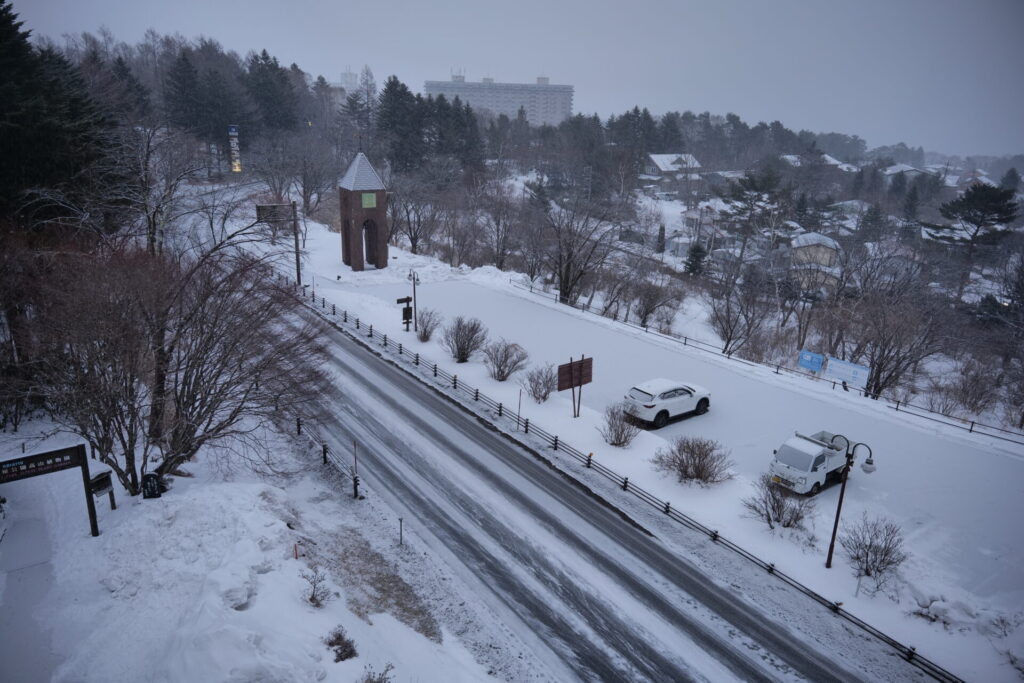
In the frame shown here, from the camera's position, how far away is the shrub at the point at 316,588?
10875 mm

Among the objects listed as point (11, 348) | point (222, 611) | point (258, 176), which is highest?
point (258, 176)

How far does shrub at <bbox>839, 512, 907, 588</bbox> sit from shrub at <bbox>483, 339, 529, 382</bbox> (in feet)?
43.5

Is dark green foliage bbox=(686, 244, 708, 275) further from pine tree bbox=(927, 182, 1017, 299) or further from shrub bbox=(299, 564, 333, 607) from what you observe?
shrub bbox=(299, 564, 333, 607)

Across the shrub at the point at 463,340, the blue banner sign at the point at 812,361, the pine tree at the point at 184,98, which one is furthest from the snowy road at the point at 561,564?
the pine tree at the point at 184,98

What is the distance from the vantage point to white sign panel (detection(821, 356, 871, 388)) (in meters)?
23.8

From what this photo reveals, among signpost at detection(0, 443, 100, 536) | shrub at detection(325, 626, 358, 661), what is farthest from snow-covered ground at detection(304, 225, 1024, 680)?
signpost at detection(0, 443, 100, 536)

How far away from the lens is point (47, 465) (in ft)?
36.4

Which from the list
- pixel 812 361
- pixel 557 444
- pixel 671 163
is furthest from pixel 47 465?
pixel 671 163

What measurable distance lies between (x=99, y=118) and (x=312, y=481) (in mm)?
21141

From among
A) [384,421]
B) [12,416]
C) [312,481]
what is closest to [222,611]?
[312,481]

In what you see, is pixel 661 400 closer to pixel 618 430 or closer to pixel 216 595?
pixel 618 430

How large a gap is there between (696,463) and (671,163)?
93811mm

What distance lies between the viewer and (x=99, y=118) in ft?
84.3

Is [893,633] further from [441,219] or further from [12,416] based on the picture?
[441,219]
